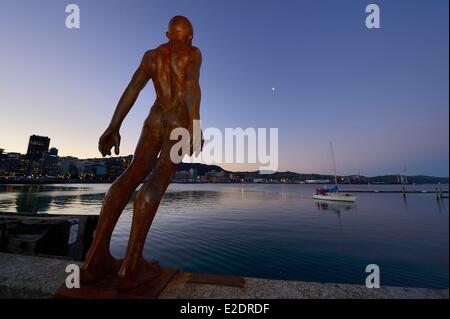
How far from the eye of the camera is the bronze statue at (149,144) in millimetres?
2502

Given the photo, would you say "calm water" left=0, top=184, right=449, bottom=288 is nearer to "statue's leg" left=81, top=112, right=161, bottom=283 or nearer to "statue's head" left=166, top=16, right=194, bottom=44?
"statue's leg" left=81, top=112, right=161, bottom=283

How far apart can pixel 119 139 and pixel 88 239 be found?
6.76m

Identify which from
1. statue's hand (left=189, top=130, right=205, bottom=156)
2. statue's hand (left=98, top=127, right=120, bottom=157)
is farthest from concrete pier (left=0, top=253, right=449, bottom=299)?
statue's hand (left=98, top=127, right=120, bottom=157)

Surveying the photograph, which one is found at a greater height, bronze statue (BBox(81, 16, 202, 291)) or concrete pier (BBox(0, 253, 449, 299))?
bronze statue (BBox(81, 16, 202, 291))

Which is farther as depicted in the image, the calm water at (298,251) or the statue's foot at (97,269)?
the calm water at (298,251)

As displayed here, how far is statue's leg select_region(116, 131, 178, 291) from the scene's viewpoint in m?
2.38

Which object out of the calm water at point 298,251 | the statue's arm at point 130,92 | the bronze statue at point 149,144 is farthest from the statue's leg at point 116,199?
the calm water at point 298,251

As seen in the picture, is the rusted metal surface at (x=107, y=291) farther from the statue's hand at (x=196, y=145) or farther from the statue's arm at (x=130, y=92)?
the statue's arm at (x=130, y=92)

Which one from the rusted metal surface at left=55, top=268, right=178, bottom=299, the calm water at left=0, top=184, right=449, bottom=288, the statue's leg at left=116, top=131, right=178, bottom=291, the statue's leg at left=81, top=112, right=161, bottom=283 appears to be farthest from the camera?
the calm water at left=0, top=184, right=449, bottom=288

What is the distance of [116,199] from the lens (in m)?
2.77

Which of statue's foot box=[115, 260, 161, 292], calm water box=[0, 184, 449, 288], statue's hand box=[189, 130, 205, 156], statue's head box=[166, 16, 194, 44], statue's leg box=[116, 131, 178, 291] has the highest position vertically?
statue's head box=[166, 16, 194, 44]

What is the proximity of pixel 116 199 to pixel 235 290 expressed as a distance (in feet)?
5.56

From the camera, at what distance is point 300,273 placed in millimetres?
11820
